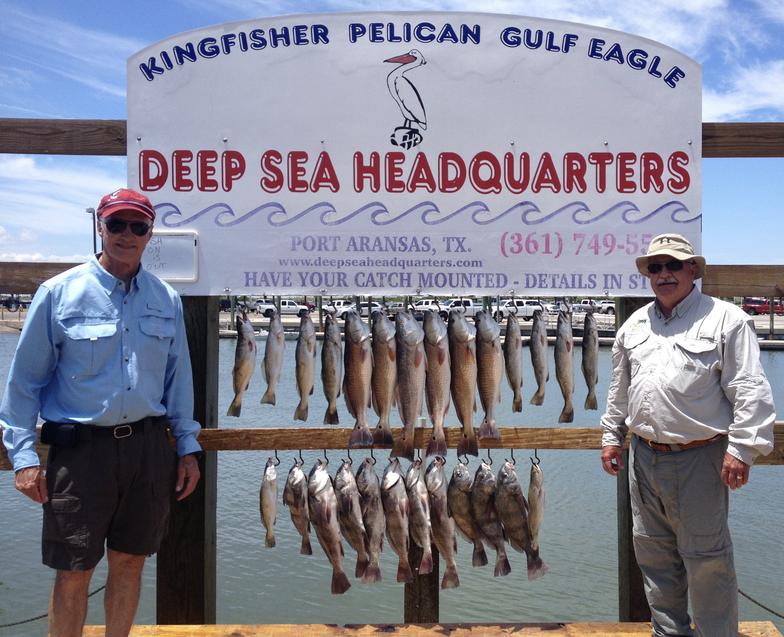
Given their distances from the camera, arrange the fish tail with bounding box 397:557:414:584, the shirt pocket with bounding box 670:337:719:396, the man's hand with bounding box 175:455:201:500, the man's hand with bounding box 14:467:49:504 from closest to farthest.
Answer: the man's hand with bounding box 14:467:49:504 < the shirt pocket with bounding box 670:337:719:396 < the man's hand with bounding box 175:455:201:500 < the fish tail with bounding box 397:557:414:584

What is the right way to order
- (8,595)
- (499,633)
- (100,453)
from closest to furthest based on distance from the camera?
(100,453) < (499,633) < (8,595)

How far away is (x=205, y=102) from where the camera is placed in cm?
312

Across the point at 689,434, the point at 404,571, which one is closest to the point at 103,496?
the point at 404,571

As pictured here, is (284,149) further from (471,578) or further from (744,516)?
(744,516)

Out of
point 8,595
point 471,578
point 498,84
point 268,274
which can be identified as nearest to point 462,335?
point 268,274

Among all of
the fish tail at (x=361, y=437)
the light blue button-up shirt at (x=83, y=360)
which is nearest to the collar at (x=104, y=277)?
the light blue button-up shirt at (x=83, y=360)

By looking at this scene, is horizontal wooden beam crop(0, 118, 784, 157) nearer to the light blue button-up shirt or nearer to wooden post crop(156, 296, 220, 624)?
wooden post crop(156, 296, 220, 624)

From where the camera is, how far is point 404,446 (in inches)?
Answer: 114

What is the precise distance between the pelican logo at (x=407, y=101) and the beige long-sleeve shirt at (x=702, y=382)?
130 cm

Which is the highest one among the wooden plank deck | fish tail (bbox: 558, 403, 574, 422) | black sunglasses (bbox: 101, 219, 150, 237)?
black sunglasses (bbox: 101, 219, 150, 237)

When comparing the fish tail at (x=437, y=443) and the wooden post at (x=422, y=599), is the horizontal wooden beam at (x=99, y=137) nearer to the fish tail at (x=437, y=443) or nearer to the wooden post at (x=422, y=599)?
the fish tail at (x=437, y=443)

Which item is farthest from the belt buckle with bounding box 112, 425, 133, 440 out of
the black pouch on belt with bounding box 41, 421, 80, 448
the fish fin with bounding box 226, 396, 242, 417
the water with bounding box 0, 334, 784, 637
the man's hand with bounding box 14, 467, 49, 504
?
the water with bounding box 0, 334, 784, 637

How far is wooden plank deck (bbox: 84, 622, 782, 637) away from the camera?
9.58ft

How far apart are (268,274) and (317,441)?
2.54ft
